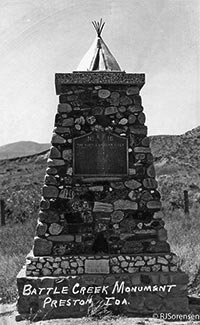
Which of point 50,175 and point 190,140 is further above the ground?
point 190,140

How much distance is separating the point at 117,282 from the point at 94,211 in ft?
3.73

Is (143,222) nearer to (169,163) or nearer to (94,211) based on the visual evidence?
(94,211)

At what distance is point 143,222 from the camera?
21.4 ft

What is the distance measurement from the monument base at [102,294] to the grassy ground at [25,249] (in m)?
1.17

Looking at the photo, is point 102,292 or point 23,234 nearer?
point 102,292

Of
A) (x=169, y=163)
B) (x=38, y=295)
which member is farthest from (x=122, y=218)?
(x=169, y=163)

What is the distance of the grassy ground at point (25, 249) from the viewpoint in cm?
752

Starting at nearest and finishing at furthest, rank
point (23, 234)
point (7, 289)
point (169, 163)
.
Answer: point (7, 289)
point (23, 234)
point (169, 163)

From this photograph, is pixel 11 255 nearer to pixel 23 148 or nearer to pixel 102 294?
pixel 102 294

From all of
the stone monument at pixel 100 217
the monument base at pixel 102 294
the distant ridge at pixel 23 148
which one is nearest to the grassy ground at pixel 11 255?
the stone monument at pixel 100 217

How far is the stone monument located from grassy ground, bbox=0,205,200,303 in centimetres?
119

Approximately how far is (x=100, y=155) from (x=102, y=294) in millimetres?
2132

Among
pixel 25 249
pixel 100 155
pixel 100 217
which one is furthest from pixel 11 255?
pixel 100 155

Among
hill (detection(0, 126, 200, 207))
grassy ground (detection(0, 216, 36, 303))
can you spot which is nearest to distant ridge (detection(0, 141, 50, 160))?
hill (detection(0, 126, 200, 207))
